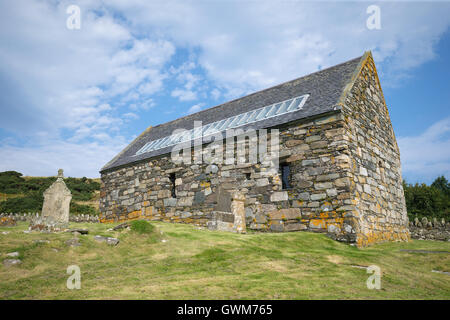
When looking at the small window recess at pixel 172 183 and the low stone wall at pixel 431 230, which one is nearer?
the low stone wall at pixel 431 230

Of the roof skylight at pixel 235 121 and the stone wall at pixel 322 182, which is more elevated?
the roof skylight at pixel 235 121

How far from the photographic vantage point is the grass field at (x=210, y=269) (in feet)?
17.4

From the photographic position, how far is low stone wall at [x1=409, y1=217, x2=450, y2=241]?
16.0m

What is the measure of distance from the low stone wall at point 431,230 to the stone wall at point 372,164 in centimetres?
256

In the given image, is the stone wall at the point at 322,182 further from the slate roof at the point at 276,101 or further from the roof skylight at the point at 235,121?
the roof skylight at the point at 235,121

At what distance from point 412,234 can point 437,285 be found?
12093 mm

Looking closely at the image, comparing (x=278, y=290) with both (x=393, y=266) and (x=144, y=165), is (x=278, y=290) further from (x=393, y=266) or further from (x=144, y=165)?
(x=144, y=165)

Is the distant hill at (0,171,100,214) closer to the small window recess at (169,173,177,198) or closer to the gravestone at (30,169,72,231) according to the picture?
the small window recess at (169,173,177,198)

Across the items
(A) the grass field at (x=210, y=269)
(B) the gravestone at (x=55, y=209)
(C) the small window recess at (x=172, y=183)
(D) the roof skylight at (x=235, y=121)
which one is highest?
(D) the roof skylight at (x=235, y=121)

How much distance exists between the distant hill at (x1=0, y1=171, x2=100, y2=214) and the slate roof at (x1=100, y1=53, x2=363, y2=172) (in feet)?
39.3

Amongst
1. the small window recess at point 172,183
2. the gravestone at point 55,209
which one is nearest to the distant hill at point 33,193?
the small window recess at point 172,183

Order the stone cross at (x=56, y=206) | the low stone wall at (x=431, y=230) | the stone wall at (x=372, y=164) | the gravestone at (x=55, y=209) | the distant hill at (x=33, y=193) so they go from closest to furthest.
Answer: the gravestone at (x=55, y=209) < the stone cross at (x=56, y=206) < the stone wall at (x=372, y=164) < the low stone wall at (x=431, y=230) < the distant hill at (x=33, y=193)

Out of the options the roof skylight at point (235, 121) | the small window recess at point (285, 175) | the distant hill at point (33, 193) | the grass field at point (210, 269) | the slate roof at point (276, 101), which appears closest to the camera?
the grass field at point (210, 269)

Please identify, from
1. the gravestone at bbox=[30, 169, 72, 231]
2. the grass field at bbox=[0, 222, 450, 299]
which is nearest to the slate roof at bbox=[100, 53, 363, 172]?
the grass field at bbox=[0, 222, 450, 299]
